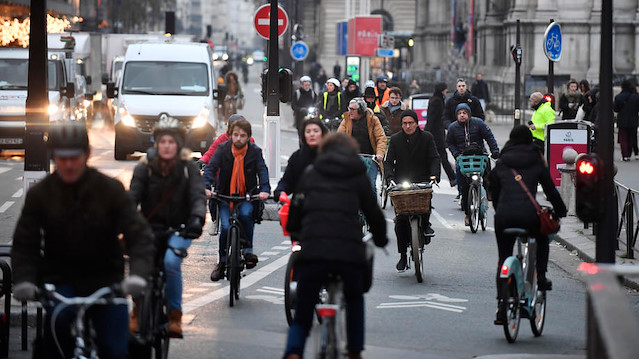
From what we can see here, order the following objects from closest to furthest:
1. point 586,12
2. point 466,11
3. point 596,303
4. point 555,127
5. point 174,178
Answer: point 596,303
point 174,178
point 555,127
point 586,12
point 466,11

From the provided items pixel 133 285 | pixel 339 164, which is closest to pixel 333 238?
pixel 339 164

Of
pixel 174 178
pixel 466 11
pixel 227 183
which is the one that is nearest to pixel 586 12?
pixel 466 11

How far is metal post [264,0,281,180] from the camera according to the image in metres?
19.3

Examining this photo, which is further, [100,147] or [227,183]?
[100,147]

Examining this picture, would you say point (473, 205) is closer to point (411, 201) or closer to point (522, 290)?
point (411, 201)

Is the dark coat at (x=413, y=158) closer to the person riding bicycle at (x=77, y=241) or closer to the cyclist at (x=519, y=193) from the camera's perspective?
the cyclist at (x=519, y=193)

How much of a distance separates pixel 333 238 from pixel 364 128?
9.09 metres

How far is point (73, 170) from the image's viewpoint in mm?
6188

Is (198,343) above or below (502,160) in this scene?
below

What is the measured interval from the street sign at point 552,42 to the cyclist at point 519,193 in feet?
41.6

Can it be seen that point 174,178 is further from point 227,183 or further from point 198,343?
point 227,183

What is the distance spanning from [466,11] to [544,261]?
56714 mm

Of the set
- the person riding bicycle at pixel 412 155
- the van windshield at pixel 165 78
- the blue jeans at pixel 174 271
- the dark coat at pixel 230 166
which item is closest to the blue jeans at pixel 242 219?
the dark coat at pixel 230 166

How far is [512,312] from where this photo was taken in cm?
941
